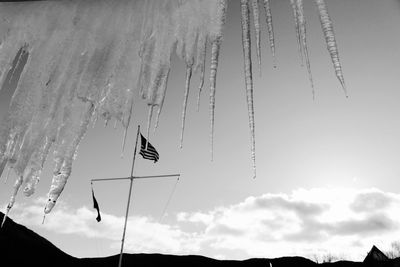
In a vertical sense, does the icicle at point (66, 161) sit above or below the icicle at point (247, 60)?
below

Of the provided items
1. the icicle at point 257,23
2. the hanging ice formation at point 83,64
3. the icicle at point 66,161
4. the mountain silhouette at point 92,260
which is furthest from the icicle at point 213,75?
the mountain silhouette at point 92,260

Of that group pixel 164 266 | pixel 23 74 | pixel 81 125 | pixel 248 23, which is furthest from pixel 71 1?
Result: pixel 164 266

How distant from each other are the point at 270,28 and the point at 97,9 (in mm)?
2083

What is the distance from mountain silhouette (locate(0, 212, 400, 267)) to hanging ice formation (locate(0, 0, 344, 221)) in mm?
42872

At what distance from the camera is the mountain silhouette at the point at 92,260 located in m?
43.0

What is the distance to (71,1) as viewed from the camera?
414 centimetres

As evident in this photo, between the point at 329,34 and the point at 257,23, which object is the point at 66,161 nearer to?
the point at 257,23

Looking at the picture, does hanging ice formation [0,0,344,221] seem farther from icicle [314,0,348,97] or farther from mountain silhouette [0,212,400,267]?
mountain silhouette [0,212,400,267]

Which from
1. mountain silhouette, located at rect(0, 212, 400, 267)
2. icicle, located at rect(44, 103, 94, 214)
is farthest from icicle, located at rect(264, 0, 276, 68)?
mountain silhouette, located at rect(0, 212, 400, 267)

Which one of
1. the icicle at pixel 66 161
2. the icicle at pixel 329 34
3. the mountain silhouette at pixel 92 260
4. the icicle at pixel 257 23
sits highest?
the mountain silhouette at pixel 92 260

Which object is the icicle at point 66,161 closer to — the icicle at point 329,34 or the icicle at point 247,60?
the icicle at point 247,60

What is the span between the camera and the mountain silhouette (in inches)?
1694

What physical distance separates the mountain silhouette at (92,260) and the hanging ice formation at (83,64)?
42.9m

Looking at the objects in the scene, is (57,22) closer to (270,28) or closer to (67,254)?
(270,28)
